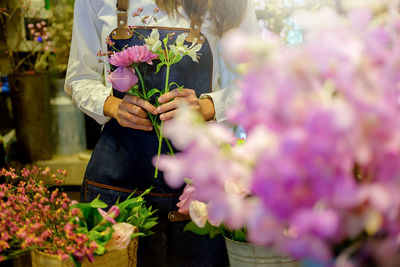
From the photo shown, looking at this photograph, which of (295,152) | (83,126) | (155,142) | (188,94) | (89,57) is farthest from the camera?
(83,126)

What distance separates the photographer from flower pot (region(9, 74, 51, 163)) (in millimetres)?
3744

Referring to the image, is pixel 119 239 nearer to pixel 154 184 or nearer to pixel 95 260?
pixel 95 260

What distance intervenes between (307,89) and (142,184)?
1.00 m

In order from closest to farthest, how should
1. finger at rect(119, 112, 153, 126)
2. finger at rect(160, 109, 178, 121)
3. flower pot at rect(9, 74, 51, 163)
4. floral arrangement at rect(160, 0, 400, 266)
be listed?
floral arrangement at rect(160, 0, 400, 266)
finger at rect(160, 109, 178, 121)
finger at rect(119, 112, 153, 126)
flower pot at rect(9, 74, 51, 163)

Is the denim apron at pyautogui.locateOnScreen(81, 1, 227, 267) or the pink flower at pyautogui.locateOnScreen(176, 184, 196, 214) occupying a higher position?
the pink flower at pyautogui.locateOnScreen(176, 184, 196, 214)

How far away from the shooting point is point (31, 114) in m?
3.85

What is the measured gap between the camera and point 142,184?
138 centimetres

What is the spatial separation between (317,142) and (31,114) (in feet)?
12.5

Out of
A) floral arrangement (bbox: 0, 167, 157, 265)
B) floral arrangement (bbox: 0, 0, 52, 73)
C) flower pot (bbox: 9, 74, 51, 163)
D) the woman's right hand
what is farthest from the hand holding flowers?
floral arrangement (bbox: 0, 0, 52, 73)

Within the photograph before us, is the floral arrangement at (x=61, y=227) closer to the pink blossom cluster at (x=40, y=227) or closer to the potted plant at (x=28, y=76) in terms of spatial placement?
the pink blossom cluster at (x=40, y=227)

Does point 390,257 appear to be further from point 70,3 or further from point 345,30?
point 70,3

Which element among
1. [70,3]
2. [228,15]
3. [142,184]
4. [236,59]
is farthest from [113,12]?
[70,3]

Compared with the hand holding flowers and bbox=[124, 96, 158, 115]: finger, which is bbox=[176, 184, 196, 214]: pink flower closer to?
the hand holding flowers

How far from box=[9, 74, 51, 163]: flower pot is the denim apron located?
266 centimetres
